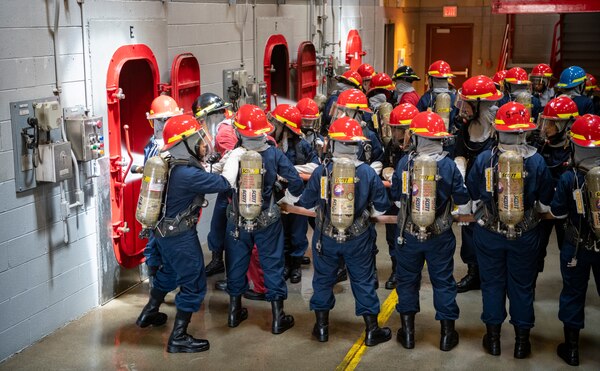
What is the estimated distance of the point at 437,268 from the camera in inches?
244

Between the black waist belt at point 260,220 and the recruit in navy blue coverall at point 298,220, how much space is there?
3.95 feet

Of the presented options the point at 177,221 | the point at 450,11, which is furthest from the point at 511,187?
the point at 450,11

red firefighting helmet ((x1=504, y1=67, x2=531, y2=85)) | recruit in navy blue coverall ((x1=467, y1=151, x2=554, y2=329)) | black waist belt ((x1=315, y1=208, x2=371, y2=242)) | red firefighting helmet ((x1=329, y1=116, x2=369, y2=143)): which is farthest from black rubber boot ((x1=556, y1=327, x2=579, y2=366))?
red firefighting helmet ((x1=504, y1=67, x2=531, y2=85))

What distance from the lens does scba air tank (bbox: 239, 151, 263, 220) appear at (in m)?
6.23

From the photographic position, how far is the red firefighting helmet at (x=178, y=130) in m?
6.05

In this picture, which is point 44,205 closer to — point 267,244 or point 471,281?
point 267,244

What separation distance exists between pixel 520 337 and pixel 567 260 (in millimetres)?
754

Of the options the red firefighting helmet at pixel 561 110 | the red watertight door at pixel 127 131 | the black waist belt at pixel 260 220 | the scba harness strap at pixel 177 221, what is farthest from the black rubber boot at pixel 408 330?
the red watertight door at pixel 127 131

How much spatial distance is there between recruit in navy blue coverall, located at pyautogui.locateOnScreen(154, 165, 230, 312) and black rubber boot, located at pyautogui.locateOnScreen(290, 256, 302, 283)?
1883 millimetres

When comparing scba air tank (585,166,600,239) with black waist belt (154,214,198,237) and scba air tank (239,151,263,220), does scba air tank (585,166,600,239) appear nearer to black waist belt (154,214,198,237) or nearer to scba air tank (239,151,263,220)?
scba air tank (239,151,263,220)

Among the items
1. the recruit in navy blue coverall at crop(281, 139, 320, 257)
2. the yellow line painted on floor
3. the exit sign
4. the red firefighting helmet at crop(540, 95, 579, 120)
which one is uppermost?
the exit sign

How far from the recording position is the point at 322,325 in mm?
6574

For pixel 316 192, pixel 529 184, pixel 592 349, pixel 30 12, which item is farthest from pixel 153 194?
pixel 592 349

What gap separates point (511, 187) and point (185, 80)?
13.4ft
